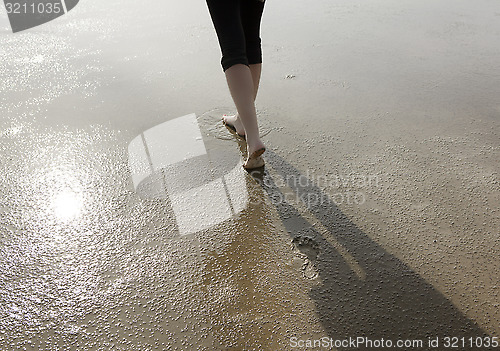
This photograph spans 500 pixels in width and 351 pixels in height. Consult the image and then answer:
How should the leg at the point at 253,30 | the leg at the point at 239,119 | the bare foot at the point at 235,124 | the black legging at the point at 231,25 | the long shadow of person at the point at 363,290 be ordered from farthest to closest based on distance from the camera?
the bare foot at the point at 235,124 → the leg at the point at 239,119 → the leg at the point at 253,30 → the black legging at the point at 231,25 → the long shadow of person at the point at 363,290

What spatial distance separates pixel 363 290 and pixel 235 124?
38.8 inches

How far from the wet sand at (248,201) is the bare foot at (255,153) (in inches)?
1.8

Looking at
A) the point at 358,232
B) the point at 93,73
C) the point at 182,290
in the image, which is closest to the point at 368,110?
the point at 358,232

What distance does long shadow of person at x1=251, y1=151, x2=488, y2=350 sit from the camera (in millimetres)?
1078

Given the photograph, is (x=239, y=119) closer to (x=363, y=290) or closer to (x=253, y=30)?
(x=253, y=30)

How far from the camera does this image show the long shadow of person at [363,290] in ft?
3.54

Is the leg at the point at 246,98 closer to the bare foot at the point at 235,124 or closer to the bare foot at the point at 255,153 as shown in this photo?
the bare foot at the point at 255,153

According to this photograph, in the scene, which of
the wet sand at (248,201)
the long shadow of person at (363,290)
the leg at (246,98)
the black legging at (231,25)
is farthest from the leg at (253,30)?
the long shadow of person at (363,290)

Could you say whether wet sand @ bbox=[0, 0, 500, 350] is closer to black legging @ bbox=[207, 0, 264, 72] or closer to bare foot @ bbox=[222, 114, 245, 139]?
bare foot @ bbox=[222, 114, 245, 139]

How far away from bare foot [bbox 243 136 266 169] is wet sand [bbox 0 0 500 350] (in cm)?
4

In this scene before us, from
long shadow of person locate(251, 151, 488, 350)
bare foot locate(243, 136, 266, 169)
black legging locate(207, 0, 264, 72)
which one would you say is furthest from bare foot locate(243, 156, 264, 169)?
black legging locate(207, 0, 264, 72)

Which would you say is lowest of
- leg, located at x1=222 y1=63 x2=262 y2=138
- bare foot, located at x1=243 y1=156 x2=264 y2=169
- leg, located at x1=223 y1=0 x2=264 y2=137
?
bare foot, located at x1=243 y1=156 x2=264 y2=169

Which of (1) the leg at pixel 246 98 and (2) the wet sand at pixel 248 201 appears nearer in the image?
(2) the wet sand at pixel 248 201

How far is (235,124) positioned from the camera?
192 centimetres
